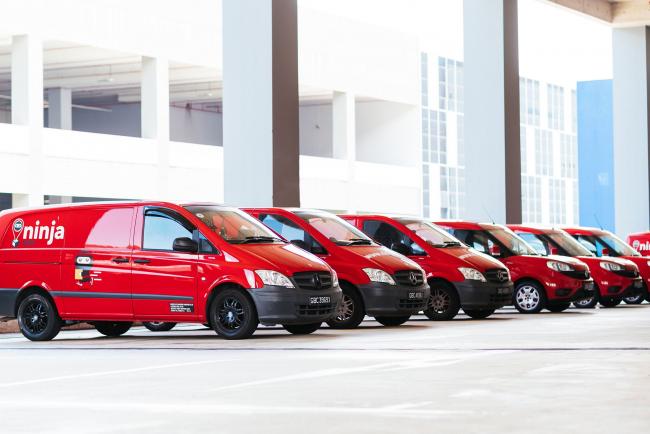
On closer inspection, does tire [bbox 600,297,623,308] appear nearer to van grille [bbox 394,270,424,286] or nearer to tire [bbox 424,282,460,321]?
tire [bbox 424,282,460,321]

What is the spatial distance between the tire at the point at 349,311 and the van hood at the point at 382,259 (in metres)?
0.39

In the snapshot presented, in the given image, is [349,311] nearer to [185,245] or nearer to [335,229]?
[335,229]

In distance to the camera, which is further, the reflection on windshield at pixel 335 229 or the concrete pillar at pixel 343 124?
the concrete pillar at pixel 343 124

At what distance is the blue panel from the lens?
71.6m

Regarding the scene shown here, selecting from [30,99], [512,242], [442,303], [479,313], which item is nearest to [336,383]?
[442,303]

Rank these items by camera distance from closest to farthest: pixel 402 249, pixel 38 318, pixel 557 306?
pixel 38 318, pixel 402 249, pixel 557 306

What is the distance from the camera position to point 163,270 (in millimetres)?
15969

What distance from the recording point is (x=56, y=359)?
1321cm

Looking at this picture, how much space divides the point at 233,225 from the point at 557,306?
27.6 ft

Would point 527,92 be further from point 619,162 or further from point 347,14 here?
point 619,162

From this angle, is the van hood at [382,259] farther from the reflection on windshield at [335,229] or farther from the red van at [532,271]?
the red van at [532,271]

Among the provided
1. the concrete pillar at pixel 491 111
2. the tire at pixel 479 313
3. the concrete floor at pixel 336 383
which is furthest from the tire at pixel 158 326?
the concrete pillar at pixel 491 111

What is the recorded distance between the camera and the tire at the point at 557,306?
74.2 feet

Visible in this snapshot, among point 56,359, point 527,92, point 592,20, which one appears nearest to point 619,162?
point 592,20
